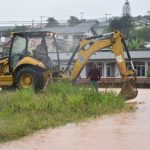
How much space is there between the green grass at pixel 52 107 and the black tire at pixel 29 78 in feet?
5.36

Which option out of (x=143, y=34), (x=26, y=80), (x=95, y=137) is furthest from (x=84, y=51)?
(x=143, y=34)

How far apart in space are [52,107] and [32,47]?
23.8 feet

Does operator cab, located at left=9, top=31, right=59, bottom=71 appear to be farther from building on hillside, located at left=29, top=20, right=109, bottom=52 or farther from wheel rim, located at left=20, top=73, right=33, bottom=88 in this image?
building on hillside, located at left=29, top=20, right=109, bottom=52

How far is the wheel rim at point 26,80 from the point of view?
2370 cm

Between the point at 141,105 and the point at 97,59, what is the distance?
1544 inches

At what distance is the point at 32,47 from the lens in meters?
24.4

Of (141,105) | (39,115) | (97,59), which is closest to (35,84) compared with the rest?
(141,105)

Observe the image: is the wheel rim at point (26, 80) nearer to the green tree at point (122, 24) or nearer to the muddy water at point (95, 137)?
the muddy water at point (95, 137)

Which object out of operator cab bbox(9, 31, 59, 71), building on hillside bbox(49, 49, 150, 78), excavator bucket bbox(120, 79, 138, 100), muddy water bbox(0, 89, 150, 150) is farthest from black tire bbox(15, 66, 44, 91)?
building on hillside bbox(49, 49, 150, 78)

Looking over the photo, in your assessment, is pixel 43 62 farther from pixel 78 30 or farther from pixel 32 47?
pixel 78 30

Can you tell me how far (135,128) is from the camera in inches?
592

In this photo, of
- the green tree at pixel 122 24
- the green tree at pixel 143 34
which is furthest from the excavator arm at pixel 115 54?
the green tree at pixel 143 34

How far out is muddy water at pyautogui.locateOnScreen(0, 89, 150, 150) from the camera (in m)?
12.1

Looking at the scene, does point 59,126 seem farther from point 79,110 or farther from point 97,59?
point 97,59
